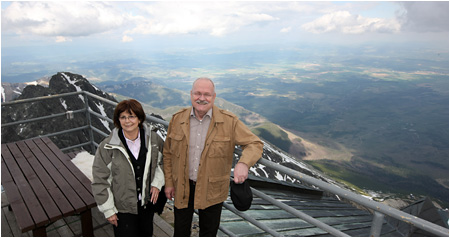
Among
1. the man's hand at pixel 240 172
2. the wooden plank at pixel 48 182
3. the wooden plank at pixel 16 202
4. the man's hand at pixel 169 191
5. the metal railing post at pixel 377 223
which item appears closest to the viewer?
the metal railing post at pixel 377 223

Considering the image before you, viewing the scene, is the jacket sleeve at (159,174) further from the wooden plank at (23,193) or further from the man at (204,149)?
the wooden plank at (23,193)

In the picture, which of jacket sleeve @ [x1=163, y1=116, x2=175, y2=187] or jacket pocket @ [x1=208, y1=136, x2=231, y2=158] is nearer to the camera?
jacket pocket @ [x1=208, y1=136, x2=231, y2=158]

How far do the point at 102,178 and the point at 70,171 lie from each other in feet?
4.70

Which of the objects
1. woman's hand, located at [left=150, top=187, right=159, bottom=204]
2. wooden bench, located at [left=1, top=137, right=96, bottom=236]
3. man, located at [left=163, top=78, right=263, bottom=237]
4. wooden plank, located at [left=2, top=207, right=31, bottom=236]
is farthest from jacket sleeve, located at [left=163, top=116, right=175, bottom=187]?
wooden plank, located at [left=2, top=207, right=31, bottom=236]

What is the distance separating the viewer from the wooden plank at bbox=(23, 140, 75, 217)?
2.61 meters

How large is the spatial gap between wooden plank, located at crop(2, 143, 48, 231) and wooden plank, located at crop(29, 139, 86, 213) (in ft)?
0.81

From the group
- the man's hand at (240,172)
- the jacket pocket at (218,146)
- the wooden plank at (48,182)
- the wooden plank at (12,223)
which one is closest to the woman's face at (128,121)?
the jacket pocket at (218,146)

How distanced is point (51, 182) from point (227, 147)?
2186mm

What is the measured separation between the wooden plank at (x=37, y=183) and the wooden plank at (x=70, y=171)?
204 mm

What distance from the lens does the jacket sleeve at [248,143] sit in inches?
85.4

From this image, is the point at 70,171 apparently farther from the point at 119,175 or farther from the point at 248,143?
the point at 248,143

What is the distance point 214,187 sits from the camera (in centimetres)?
235

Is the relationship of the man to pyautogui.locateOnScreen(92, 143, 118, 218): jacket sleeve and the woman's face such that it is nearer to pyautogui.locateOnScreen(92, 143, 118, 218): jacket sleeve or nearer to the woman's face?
the woman's face

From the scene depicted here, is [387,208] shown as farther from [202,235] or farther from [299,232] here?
[299,232]
